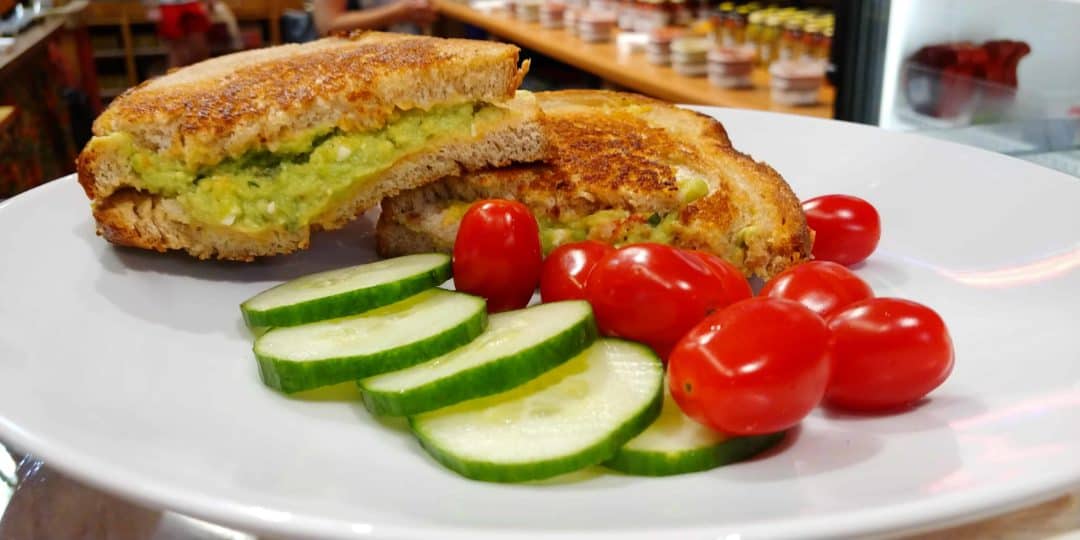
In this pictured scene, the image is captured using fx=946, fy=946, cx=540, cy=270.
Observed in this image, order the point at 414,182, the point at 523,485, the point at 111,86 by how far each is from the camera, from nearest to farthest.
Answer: the point at 523,485, the point at 414,182, the point at 111,86

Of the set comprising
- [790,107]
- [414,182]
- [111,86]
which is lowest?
[111,86]

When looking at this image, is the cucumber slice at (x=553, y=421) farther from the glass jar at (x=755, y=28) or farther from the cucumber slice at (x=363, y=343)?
the glass jar at (x=755, y=28)

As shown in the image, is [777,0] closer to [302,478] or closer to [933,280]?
[933,280]

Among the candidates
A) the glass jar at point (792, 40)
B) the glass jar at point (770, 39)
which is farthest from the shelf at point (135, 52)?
the glass jar at point (792, 40)

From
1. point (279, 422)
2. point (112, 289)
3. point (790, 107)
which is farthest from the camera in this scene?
point (790, 107)

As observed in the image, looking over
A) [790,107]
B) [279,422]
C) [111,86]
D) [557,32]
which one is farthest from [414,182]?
[111,86]

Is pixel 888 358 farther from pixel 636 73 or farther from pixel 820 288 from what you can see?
pixel 636 73

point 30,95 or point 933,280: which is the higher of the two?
point 933,280
